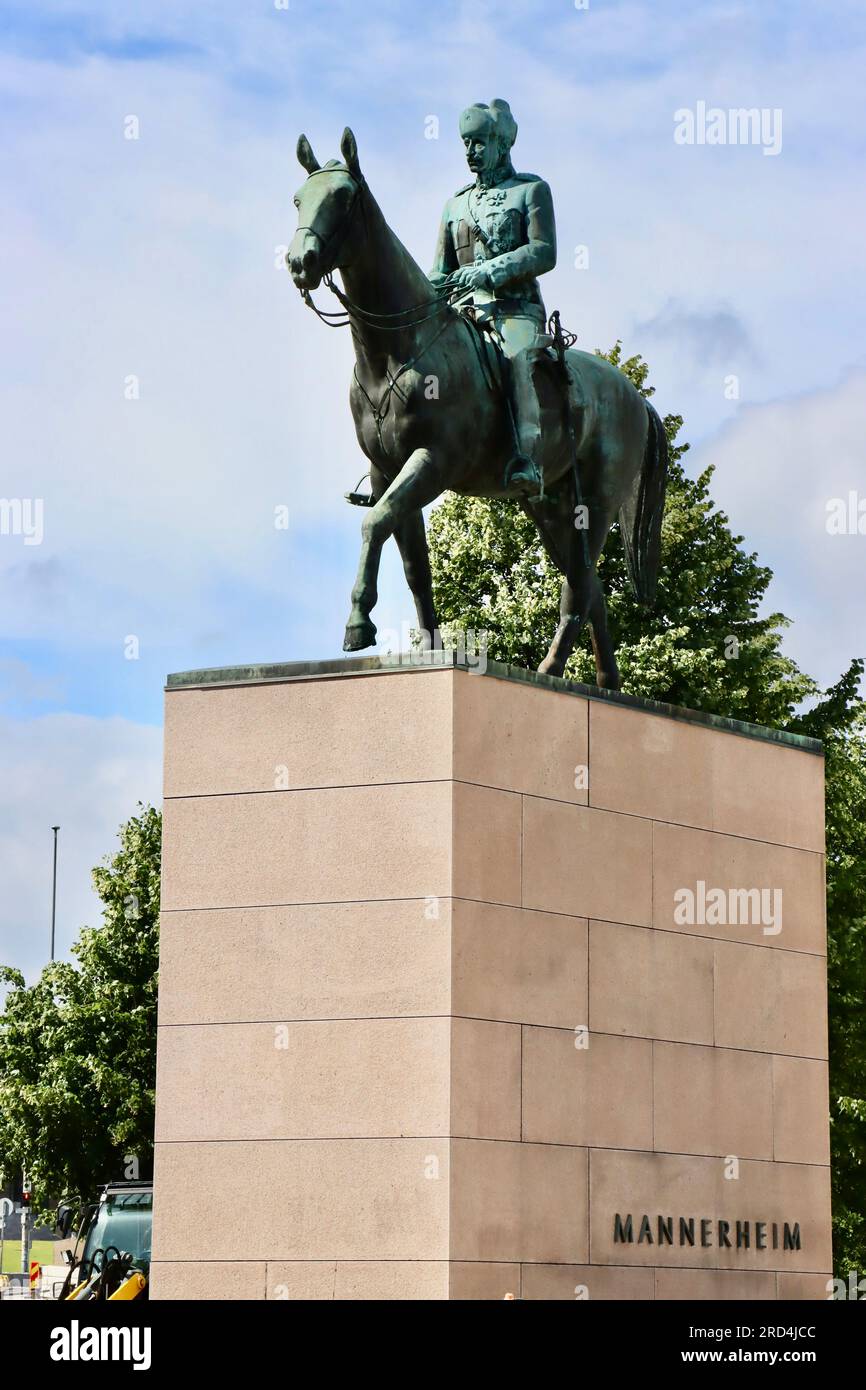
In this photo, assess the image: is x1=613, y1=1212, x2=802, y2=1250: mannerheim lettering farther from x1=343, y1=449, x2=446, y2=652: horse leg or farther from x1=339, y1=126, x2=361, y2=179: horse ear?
x1=339, y1=126, x2=361, y2=179: horse ear

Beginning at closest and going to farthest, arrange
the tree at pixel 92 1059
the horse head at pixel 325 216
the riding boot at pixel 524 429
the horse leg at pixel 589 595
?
1. the horse head at pixel 325 216
2. the riding boot at pixel 524 429
3. the horse leg at pixel 589 595
4. the tree at pixel 92 1059

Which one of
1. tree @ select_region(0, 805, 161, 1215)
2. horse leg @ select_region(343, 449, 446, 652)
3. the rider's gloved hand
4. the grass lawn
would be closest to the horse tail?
the rider's gloved hand

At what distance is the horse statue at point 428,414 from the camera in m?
16.8

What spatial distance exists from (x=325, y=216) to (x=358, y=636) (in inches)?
112

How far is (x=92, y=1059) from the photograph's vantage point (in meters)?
48.2

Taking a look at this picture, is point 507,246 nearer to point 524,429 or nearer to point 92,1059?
point 524,429

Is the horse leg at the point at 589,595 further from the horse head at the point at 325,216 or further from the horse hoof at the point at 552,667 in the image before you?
the horse head at the point at 325,216

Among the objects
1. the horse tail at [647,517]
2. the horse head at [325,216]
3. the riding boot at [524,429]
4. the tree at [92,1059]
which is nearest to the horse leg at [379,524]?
the riding boot at [524,429]

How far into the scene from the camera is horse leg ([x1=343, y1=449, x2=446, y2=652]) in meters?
16.7

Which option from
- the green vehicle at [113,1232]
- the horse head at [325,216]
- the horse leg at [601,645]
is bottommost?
the green vehicle at [113,1232]

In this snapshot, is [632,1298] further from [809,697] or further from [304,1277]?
[809,697]

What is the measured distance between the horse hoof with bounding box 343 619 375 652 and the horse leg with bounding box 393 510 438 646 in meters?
0.93

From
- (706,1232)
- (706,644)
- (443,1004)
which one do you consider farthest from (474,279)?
(706,644)

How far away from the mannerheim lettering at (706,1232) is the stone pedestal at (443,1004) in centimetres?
2
